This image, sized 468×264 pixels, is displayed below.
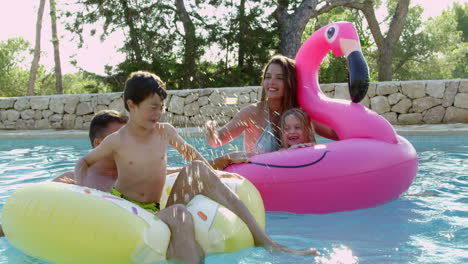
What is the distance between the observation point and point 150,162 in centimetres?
276

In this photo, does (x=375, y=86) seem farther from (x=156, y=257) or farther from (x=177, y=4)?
(x=156, y=257)

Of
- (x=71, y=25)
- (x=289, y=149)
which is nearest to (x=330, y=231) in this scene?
(x=289, y=149)

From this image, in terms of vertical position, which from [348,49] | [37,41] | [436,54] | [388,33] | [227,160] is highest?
[436,54]

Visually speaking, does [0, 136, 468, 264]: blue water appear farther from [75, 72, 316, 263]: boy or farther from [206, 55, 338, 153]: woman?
[206, 55, 338, 153]: woman

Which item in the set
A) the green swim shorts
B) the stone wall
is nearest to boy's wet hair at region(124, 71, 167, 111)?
the green swim shorts

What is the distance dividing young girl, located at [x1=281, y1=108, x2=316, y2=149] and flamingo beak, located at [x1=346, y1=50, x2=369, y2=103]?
1.33 ft

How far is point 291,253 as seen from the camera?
2.42 m

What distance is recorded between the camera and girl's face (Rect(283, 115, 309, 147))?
3.63 m

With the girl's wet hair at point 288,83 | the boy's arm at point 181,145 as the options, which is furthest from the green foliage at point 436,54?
the boy's arm at point 181,145

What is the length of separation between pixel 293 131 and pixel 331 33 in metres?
0.86

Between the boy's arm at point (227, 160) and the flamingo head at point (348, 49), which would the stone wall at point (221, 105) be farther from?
the boy's arm at point (227, 160)

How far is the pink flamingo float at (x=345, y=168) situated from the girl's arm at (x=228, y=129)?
0.90 ft

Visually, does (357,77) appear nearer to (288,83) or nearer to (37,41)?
(288,83)

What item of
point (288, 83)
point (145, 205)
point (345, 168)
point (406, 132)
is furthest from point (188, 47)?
point (145, 205)
